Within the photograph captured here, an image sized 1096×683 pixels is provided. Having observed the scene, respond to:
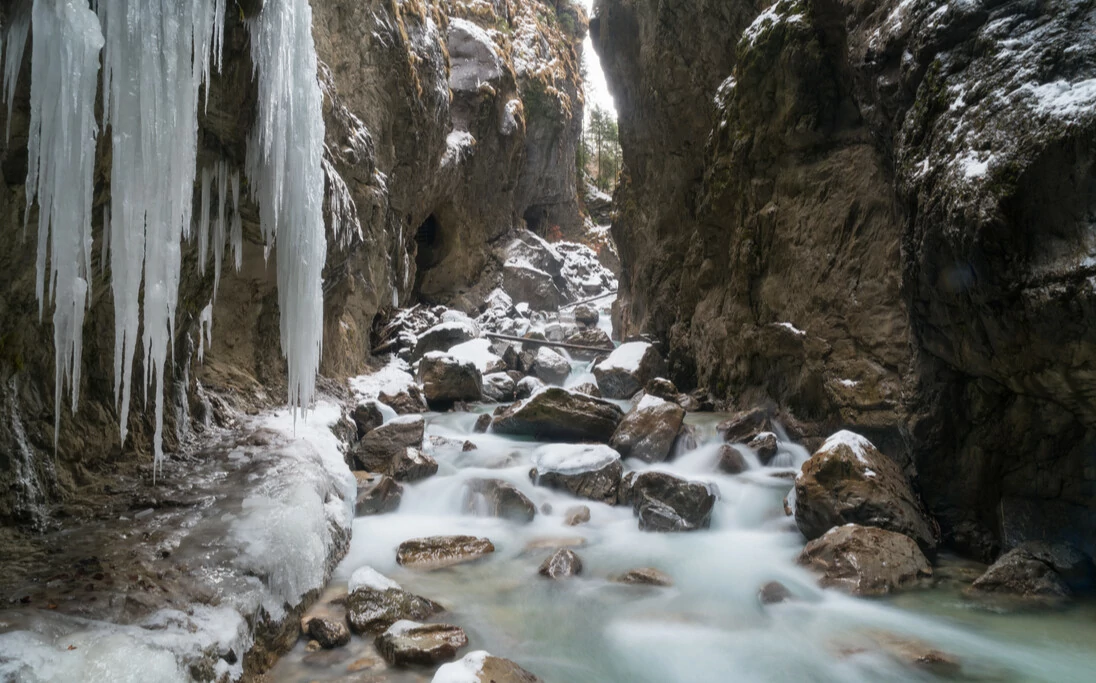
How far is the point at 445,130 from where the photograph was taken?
58.0ft

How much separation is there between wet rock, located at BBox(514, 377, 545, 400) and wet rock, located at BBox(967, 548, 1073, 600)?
883 cm

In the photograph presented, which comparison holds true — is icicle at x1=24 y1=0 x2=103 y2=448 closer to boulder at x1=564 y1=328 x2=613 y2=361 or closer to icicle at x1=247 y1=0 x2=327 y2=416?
icicle at x1=247 y1=0 x2=327 y2=416

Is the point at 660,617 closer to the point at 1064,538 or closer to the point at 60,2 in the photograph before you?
the point at 1064,538

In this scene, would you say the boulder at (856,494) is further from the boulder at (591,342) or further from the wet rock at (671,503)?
the boulder at (591,342)

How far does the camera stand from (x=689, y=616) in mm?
4773

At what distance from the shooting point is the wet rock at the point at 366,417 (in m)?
8.98

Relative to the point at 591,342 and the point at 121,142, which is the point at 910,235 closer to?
the point at 121,142

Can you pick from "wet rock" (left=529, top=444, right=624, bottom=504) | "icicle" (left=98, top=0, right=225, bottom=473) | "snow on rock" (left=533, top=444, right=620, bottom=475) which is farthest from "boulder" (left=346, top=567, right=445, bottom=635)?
"snow on rock" (left=533, top=444, right=620, bottom=475)

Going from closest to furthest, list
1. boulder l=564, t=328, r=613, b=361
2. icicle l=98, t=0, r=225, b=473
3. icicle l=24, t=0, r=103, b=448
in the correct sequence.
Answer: icicle l=24, t=0, r=103, b=448 → icicle l=98, t=0, r=225, b=473 → boulder l=564, t=328, r=613, b=361

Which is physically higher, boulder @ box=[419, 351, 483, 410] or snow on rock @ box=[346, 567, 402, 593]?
boulder @ box=[419, 351, 483, 410]

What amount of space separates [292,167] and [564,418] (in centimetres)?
522

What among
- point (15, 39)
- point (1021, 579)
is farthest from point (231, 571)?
point (1021, 579)

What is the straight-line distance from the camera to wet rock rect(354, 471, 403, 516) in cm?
649

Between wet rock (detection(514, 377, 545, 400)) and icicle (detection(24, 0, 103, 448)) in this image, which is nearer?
icicle (detection(24, 0, 103, 448))
